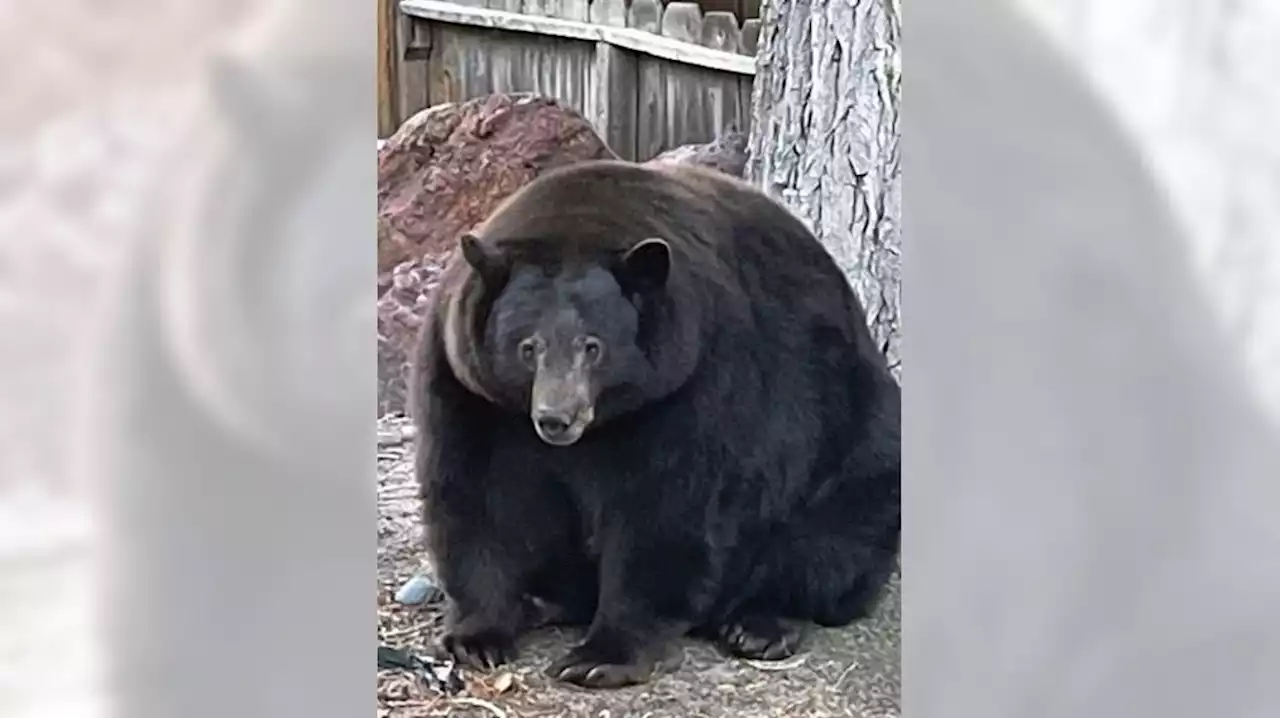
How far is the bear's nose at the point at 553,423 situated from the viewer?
1662 millimetres

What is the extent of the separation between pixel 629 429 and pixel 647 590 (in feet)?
0.61

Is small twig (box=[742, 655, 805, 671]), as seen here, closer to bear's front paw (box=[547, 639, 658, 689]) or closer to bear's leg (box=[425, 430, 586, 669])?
bear's front paw (box=[547, 639, 658, 689])

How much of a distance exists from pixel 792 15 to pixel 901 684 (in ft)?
2.63

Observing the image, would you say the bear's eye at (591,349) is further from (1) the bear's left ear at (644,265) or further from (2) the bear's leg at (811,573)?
(2) the bear's leg at (811,573)

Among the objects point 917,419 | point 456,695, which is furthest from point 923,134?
point 456,695

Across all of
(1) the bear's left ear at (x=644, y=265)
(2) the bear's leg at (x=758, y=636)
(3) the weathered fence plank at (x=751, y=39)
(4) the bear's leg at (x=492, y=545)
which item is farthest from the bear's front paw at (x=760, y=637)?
(3) the weathered fence plank at (x=751, y=39)

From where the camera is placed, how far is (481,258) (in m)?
1.68

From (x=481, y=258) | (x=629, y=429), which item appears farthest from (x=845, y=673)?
(x=481, y=258)

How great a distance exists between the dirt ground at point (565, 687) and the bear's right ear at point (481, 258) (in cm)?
19

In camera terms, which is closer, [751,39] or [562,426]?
[562,426]

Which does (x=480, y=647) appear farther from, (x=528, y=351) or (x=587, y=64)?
(x=587, y=64)

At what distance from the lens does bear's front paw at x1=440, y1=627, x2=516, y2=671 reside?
5.57 feet

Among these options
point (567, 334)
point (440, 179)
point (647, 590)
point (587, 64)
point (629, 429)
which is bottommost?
point (647, 590)

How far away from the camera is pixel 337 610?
165 cm
